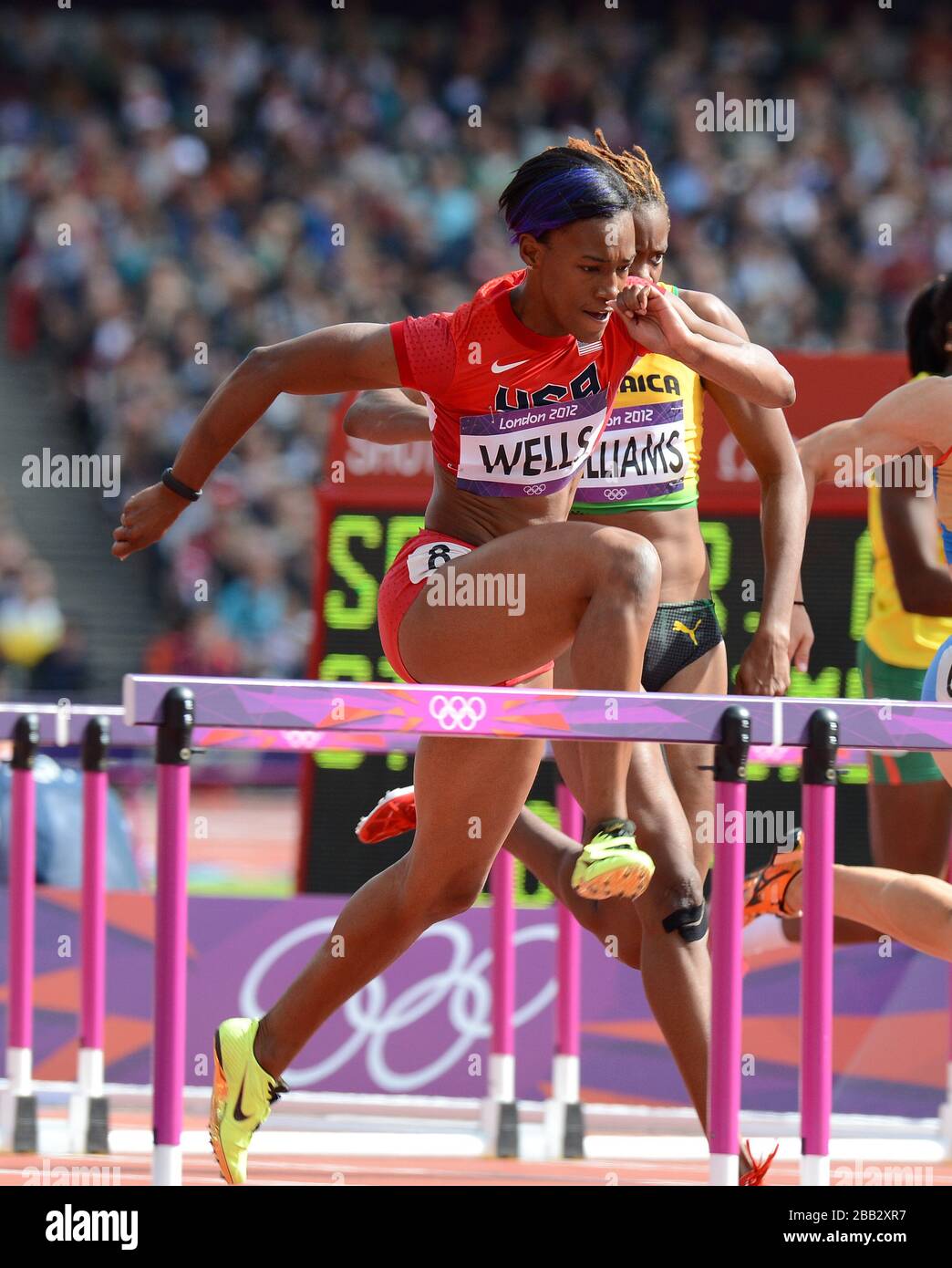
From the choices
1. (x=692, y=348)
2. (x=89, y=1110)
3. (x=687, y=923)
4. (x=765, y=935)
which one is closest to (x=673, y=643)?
(x=687, y=923)

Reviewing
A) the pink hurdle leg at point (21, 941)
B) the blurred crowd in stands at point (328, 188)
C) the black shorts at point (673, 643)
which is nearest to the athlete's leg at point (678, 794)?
the black shorts at point (673, 643)

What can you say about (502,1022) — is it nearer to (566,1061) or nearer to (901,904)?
(566,1061)

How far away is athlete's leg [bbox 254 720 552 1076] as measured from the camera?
12.0 feet

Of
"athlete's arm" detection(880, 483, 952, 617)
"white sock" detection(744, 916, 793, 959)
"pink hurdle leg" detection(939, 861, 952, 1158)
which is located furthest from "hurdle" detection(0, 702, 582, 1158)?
"athlete's arm" detection(880, 483, 952, 617)

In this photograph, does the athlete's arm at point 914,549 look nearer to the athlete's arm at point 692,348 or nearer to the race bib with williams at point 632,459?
the race bib with williams at point 632,459

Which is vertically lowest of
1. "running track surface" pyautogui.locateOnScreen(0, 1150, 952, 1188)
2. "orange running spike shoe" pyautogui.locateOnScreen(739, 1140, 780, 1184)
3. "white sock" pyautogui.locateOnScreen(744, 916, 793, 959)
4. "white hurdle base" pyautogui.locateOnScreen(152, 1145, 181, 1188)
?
"running track surface" pyautogui.locateOnScreen(0, 1150, 952, 1188)

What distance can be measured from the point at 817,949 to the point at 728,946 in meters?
0.17

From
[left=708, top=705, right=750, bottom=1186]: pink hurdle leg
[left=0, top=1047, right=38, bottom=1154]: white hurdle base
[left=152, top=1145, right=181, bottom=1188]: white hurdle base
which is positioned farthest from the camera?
[left=0, top=1047, right=38, bottom=1154]: white hurdle base

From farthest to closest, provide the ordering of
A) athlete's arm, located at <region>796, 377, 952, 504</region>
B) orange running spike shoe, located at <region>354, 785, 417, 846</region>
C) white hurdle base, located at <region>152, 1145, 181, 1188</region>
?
orange running spike shoe, located at <region>354, 785, 417, 846</region>, athlete's arm, located at <region>796, 377, 952, 504</region>, white hurdle base, located at <region>152, 1145, 181, 1188</region>

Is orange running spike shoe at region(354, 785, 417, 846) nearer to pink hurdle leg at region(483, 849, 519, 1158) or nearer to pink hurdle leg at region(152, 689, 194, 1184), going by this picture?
pink hurdle leg at region(483, 849, 519, 1158)

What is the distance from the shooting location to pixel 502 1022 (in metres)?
5.44

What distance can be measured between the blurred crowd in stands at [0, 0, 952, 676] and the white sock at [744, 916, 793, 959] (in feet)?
25.0

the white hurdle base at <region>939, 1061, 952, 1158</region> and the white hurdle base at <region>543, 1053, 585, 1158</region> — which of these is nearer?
the white hurdle base at <region>543, 1053, 585, 1158</region>

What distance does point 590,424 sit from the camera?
12.2 ft
